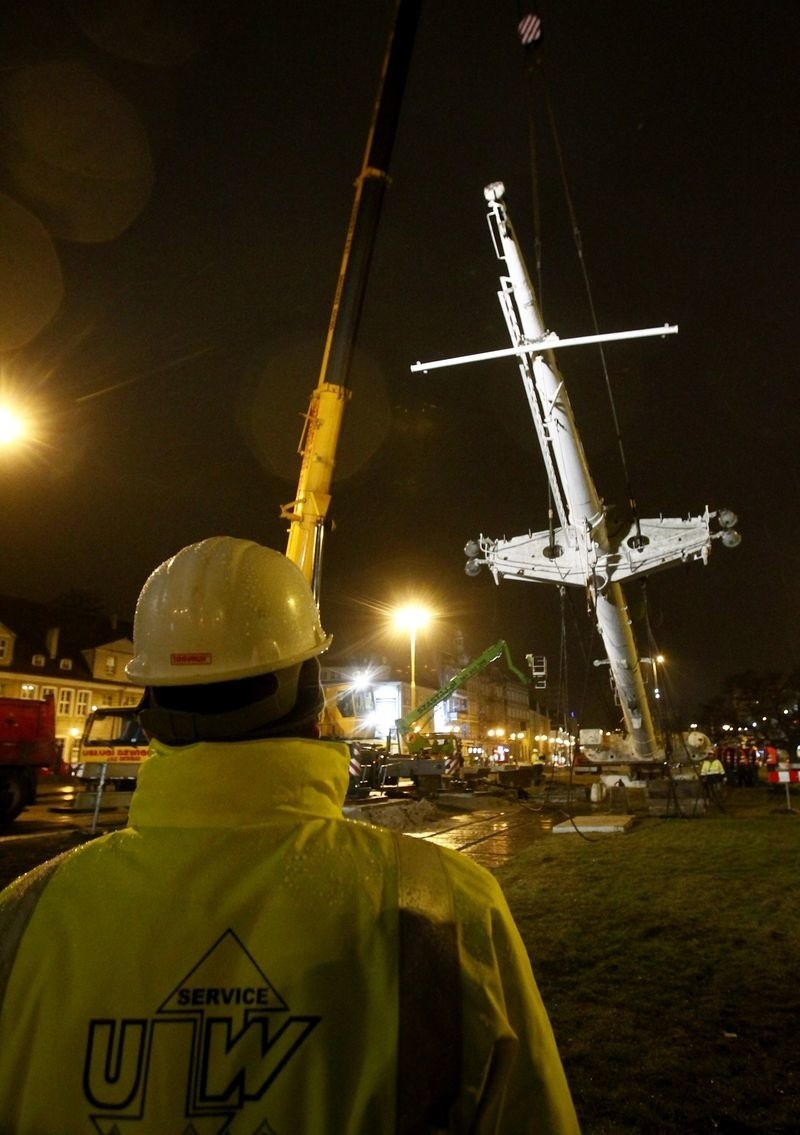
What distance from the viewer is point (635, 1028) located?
14.5 feet

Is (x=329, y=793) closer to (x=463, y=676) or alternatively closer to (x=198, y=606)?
(x=198, y=606)

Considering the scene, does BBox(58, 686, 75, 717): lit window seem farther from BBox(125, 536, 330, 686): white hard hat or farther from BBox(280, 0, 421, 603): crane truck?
BBox(125, 536, 330, 686): white hard hat

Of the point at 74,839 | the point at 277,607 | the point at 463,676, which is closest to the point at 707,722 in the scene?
the point at 463,676

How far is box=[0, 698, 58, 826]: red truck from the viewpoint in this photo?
15.8 m

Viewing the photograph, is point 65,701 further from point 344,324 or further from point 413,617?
point 344,324

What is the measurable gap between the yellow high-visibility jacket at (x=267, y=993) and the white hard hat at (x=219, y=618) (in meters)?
0.47

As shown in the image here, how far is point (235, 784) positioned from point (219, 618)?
597 millimetres

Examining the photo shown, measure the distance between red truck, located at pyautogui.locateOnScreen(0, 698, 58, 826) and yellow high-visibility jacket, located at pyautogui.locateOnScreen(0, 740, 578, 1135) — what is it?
1698cm

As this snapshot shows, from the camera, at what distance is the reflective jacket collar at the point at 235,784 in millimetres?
1383

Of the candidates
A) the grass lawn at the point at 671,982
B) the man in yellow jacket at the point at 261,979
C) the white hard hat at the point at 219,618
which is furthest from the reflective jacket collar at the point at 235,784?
the grass lawn at the point at 671,982

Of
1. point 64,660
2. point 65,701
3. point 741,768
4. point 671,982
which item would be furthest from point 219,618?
point 64,660

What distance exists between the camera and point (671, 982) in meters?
5.26

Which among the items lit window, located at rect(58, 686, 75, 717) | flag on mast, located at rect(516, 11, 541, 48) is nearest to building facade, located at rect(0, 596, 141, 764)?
lit window, located at rect(58, 686, 75, 717)

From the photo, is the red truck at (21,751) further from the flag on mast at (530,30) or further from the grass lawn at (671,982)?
the flag on mast at (530,30)
